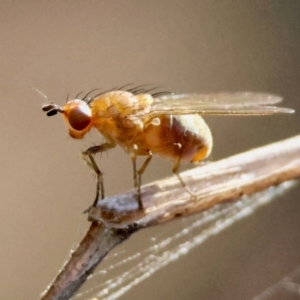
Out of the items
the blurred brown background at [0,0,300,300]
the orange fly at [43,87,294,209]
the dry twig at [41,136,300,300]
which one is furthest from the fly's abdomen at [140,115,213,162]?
the blurred brown background at [0,0,300,300]

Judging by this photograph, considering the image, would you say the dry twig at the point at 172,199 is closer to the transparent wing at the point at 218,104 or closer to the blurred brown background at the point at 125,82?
the transparent wing at the point at 218,104

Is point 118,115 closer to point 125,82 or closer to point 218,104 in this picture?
point 218,104

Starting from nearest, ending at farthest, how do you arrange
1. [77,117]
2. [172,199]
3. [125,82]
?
[172,199] < [77,117] < [125,82]

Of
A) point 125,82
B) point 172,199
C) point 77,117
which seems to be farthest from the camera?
point 125,82

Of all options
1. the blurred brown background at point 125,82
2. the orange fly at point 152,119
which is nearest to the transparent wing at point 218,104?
the orange fly at point 152,119

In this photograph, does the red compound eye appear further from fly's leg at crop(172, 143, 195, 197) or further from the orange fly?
fly's leg at crop(172, 143, 195, 197)

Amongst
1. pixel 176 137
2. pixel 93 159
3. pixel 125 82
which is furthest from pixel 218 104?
pixel 125 82

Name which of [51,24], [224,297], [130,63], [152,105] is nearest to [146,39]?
[130,63]
